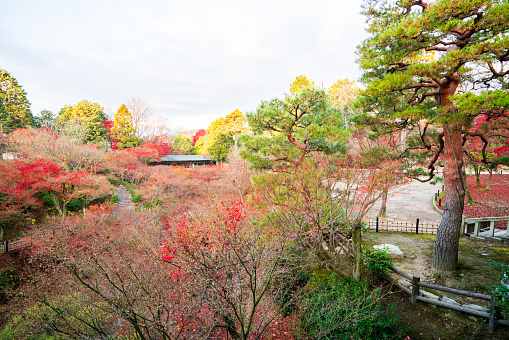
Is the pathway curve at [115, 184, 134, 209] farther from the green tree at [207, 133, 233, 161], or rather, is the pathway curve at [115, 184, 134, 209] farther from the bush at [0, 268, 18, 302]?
the green tree at [207, 133, 233, 161]

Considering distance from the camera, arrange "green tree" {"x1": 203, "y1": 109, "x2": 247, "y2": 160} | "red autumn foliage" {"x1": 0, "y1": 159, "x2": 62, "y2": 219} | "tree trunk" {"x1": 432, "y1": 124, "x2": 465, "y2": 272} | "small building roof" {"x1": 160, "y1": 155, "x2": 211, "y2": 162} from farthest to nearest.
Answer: "green tree" {"x1": 203, "y1": 109, "x2": 247, "y2": 160} < "small building roof" {"x1": 160, "y1": 155, "x2": 211, "y2": 162} < "red autumn foliage" {"x1": 0, "y1": 159, "x2": 62, "y2": 219} < "tree trunk" {"x1": 432, "y1": 124, "x2": 465, "y2": 272}

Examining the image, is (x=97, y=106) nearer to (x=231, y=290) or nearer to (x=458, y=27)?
(x=231, y=290)

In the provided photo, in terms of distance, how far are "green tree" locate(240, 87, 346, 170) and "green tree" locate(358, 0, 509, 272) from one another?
152 centimetres

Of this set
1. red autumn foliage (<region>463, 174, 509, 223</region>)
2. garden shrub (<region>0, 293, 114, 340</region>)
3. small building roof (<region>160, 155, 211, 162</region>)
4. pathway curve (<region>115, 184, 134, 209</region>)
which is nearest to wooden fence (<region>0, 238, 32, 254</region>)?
garden shrub (<region>0, 293, 114, 340</region>)

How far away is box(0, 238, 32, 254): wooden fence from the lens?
10359mm

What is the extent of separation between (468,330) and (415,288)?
998mm

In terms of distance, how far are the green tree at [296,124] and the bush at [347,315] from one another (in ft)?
13.6

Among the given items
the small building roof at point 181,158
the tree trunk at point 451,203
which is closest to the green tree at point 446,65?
the tree trunk at point 451,203

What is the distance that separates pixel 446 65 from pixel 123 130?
2733 cm

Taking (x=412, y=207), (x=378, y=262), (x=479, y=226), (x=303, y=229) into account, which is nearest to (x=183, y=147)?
(x=412, y=207)

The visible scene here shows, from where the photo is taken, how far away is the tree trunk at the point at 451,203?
5594 millimetres

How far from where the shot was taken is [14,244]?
1072cm

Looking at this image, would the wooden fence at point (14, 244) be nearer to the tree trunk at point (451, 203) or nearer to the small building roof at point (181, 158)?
the small building roof at point (181, 158)

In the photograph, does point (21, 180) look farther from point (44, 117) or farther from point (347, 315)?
point (44, 117)
